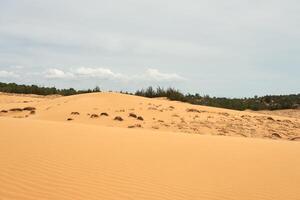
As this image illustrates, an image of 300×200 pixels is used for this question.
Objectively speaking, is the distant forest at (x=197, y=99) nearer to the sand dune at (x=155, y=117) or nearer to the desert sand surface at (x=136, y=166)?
the sand dune at (x=155, y=117)

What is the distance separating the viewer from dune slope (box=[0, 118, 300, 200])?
4.96 meters

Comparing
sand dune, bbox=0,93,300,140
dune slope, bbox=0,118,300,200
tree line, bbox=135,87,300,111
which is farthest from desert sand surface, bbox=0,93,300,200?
tree line, bbox=135,87,300,111

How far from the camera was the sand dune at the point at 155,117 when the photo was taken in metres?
13.1

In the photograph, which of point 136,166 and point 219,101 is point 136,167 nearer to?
point 136,166

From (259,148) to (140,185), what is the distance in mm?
4039

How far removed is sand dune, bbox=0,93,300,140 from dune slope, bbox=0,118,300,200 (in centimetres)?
412

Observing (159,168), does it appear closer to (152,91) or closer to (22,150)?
(22,150)

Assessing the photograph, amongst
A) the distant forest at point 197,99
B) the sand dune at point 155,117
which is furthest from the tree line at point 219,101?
the sand dune at point 155,117

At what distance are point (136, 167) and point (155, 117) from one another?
322 inches

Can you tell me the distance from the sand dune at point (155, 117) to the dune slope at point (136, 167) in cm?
412

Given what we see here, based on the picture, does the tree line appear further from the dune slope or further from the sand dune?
the dune slope

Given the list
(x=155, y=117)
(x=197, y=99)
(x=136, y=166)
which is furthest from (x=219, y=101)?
(x=136, y=166)

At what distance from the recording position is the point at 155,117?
1428cm

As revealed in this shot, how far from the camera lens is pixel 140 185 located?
5266mm
